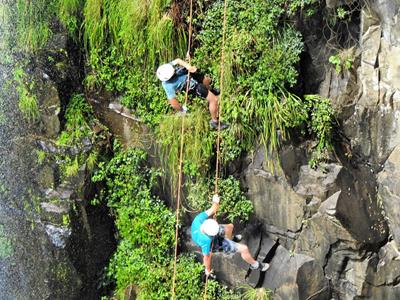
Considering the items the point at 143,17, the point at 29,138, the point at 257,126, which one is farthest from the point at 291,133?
the point at 29,138

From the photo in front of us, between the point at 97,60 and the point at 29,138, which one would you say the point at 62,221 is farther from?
the point at 97,60

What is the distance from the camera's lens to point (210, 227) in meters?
7.00

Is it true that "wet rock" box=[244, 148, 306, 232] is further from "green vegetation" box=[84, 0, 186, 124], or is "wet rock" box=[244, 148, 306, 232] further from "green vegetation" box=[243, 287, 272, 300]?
"green vegetation" box=[84, 0, 186, 124]

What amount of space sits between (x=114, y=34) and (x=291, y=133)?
2.75m

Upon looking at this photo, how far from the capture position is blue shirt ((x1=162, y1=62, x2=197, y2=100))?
737 centimetres

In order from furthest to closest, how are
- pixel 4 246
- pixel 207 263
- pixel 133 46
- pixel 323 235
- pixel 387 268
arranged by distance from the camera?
pixel 4 246 < pixel 133 46 < pixel 207 263 < pixel 323 235 < pixel 387 268

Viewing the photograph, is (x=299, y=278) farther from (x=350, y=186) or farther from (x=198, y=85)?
(x=198, y=85)

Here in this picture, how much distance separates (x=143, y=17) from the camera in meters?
7.80

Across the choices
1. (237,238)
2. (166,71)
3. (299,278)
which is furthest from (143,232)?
(166,71)

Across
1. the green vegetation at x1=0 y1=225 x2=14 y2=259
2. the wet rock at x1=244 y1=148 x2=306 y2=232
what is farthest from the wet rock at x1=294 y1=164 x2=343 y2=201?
the green vegetation at x1=0 y1=225 x2=14 y2=259

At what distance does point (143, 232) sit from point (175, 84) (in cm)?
225

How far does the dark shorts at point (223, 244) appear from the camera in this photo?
24.3ft

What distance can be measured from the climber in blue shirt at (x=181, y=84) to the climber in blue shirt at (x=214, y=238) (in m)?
1.10

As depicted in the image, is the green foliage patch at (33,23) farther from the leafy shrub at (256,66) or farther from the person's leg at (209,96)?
the person's leg at (209,96)
